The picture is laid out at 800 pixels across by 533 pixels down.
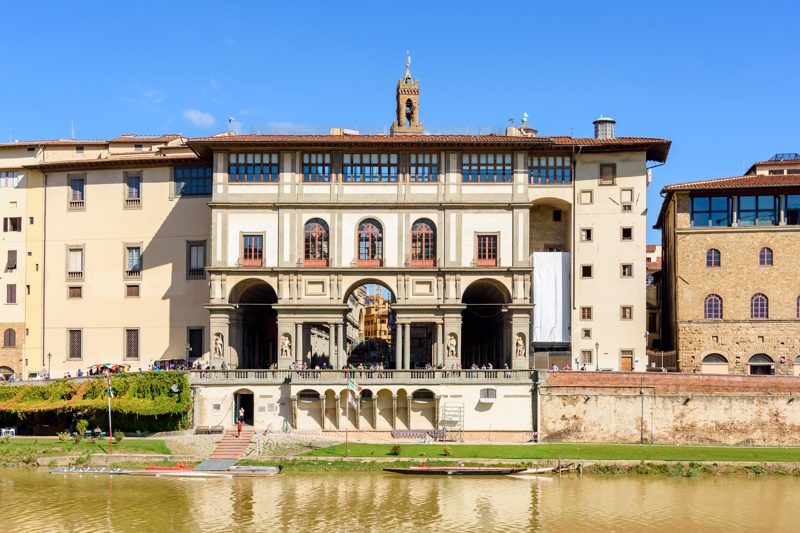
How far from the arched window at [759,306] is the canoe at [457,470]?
25684mm

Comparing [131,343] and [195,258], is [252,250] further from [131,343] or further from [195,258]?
[131,343]

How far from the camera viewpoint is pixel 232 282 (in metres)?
66.4

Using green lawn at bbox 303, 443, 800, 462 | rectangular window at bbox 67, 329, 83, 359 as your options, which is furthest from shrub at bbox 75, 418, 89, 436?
rectangular window at bbox 67, 329, 83, 359

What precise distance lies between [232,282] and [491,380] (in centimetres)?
1971

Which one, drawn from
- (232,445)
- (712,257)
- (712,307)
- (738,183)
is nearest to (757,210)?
(738,183)

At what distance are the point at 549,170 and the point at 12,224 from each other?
42611mm

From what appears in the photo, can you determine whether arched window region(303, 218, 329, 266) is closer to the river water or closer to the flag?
the flag

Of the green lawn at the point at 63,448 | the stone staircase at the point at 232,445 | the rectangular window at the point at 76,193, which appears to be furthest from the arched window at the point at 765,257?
the rectangular window at the point at 76,193

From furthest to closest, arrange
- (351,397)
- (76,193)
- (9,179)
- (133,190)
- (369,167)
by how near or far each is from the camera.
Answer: (9,179) → (76,193) → (133,190) → (369,167) → (351,397)

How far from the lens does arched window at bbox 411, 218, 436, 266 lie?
66.6 meters

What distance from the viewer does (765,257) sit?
6775 cm

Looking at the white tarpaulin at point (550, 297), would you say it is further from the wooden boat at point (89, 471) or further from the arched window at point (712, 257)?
the wooden boat at point (89, 471)

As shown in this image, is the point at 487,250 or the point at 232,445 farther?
the point at 487,250

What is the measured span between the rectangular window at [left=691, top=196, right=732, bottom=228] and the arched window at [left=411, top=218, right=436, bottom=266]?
19.5m
